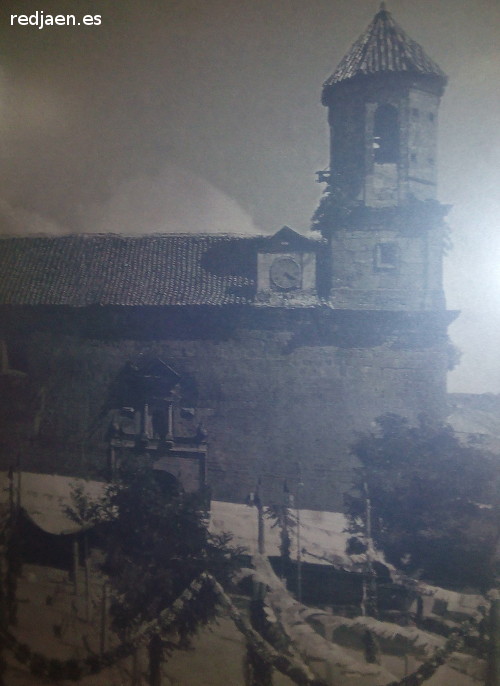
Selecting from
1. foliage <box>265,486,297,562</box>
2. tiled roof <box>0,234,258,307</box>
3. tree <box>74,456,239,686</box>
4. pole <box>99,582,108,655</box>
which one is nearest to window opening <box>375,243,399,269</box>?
tiled roof <box>0,234,258,307</box>

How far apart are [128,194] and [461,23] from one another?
3002mm

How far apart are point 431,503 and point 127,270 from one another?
3092 mm

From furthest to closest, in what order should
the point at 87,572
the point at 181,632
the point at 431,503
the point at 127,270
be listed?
1. the point at 127,270
2. the point at 87,572
3. the point at 181,632
4. the point at 431,503

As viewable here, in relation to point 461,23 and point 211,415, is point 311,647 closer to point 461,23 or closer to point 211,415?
point 211,415

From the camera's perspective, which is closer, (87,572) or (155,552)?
(155,552)

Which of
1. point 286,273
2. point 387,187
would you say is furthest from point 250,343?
point 387,187

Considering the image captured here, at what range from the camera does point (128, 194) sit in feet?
18.4

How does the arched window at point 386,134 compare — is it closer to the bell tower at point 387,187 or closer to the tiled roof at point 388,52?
the bell tower at point 387,187

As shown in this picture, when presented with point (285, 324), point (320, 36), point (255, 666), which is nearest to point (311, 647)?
point (255, 666)

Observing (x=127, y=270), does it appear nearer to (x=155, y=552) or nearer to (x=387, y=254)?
(x=387, y=254)

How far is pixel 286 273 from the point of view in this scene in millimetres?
5363

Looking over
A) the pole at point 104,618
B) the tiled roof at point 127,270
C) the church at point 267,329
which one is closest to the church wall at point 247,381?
the church at point 267,329

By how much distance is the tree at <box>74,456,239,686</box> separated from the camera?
17.1 feet

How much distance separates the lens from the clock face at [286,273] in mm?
5348
